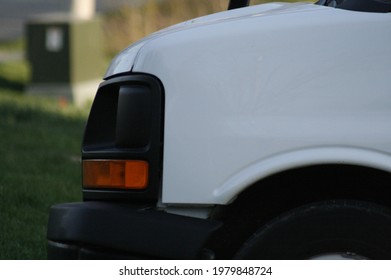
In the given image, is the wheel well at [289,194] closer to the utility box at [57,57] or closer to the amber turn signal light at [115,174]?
the amber turn signal light at [115,174]

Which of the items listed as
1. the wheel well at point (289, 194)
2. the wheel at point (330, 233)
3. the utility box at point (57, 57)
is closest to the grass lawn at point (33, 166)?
the utility box at point (57, 57)

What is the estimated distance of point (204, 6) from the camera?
1617cm

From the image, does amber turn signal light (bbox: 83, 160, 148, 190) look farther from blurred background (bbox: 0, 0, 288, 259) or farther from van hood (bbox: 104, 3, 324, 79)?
blurred background (bbox: 0, 0, 288, 259)

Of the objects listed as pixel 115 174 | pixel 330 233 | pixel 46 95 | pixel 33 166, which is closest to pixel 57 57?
pixel 46 95

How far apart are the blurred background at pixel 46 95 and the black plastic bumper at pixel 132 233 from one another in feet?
6.11

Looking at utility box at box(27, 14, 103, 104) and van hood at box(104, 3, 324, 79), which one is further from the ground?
van hood at box(104, 3, 324, 79)

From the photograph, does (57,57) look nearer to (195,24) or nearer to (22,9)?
(195,24)

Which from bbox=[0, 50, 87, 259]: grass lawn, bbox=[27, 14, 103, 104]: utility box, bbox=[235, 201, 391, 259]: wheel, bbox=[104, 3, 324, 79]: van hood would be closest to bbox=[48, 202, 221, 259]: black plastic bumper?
bbox=[235, 201, 391, 259]: wheel

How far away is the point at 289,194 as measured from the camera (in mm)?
3570

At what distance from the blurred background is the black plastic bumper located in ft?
6.11

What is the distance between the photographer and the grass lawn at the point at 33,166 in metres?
5.85

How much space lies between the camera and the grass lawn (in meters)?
5.85

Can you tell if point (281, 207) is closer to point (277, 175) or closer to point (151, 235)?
point (277, 175)

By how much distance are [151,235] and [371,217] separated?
28.9 inches
